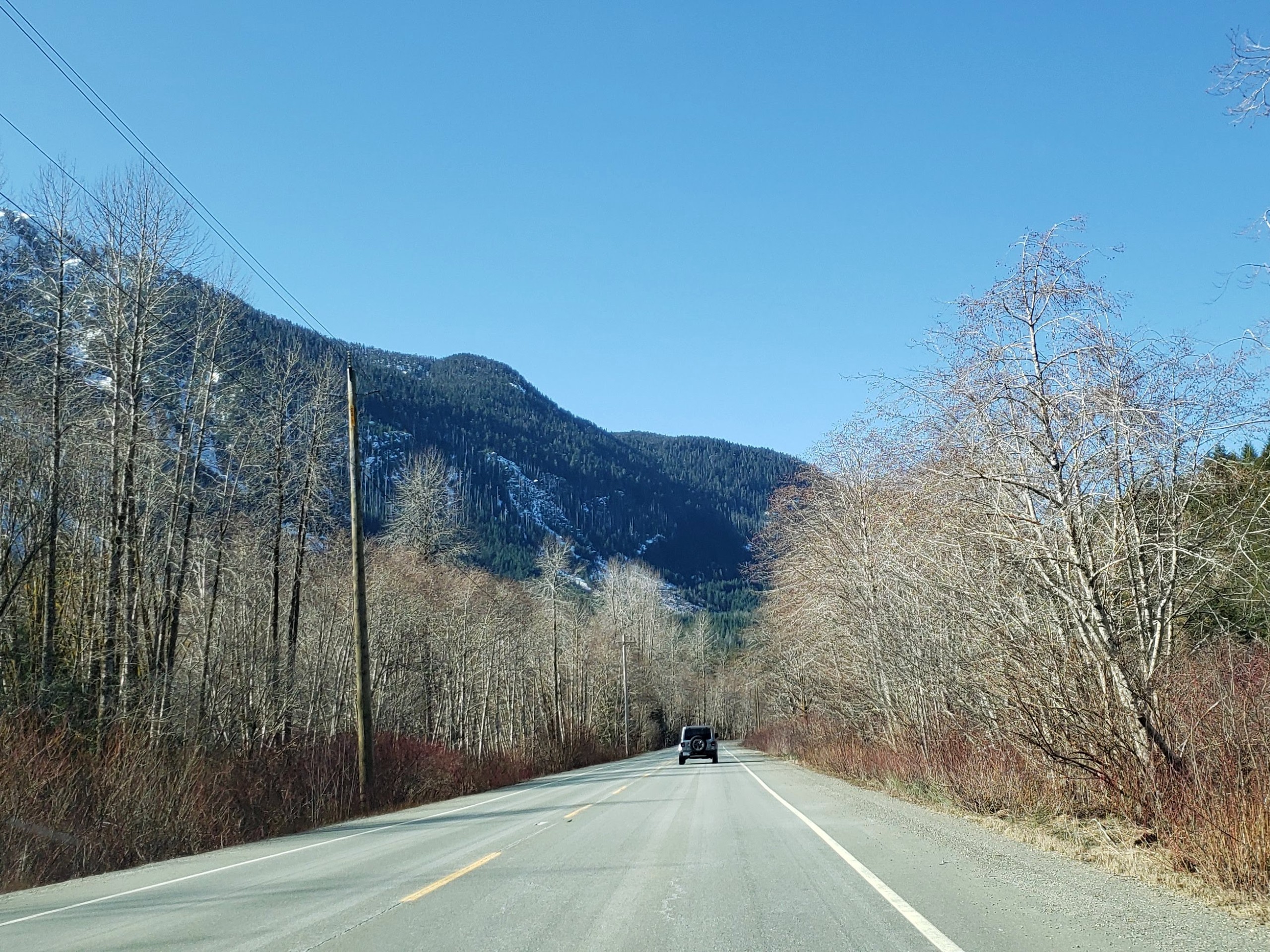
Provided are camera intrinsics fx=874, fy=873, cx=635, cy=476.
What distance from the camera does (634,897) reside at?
759 cm

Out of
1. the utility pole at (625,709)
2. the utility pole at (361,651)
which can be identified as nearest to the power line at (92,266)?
the utility pole at (361,651)

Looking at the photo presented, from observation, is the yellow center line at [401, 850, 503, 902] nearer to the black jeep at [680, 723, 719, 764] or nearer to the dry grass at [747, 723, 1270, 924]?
the dry grass at [747, 723, 1270, 924]

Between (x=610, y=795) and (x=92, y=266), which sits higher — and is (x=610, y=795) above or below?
below

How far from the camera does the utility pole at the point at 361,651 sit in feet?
64.2

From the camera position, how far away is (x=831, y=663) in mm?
32000

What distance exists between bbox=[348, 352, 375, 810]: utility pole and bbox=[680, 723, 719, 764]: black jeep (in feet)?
102

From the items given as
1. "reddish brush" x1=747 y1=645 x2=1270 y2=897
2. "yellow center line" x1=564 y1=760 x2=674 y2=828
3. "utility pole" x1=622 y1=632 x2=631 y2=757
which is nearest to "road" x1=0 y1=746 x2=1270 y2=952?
"reddish brush" x1=747 y1=645 x2=1270 y2=897

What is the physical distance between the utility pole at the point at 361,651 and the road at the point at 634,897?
5.84m

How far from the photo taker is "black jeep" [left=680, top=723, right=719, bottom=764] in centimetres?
4953

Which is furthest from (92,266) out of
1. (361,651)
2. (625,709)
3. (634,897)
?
(625,709)

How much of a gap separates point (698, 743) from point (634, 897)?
4483 centimetres

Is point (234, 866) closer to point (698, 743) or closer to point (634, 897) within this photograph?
point (634, 897)

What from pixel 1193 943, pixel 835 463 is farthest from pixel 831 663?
pixel 1193 943

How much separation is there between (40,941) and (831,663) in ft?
92.6
